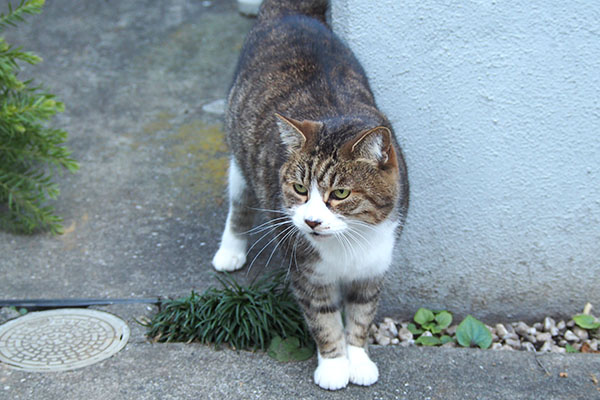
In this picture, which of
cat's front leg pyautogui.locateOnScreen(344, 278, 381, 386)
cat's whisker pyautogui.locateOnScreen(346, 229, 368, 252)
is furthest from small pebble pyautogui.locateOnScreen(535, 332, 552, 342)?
cat's whisker pyautogui.locateOnScreen(346, 229, 368, 252)

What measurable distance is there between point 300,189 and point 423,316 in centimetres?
116

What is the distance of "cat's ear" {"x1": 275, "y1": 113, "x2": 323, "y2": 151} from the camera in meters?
2.26

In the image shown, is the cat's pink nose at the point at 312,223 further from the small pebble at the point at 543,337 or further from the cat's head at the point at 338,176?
the small pebble at the point at 543,337

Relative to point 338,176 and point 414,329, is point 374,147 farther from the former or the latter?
point 414,329

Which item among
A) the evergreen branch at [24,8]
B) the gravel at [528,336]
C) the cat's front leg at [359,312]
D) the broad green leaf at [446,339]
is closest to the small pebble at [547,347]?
the gravel at [528,336]

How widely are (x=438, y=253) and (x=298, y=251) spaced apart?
0.87 metres

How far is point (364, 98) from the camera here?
2.71 meters

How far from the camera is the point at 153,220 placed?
3.68 m

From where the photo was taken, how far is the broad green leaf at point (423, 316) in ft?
10.1

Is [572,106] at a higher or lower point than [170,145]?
higher

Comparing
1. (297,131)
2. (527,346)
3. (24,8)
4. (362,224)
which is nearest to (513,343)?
(527,346)

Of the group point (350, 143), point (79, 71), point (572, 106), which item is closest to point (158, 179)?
point (79, 71)

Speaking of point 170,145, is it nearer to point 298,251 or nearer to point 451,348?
point 298,251

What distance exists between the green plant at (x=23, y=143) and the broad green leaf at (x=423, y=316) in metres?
2.02
